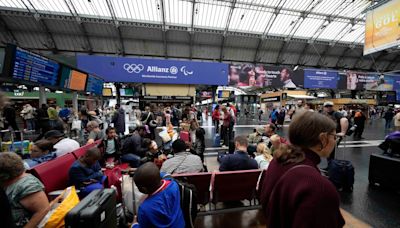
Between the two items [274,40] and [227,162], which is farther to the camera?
[274,40]

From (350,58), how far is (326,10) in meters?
10.7

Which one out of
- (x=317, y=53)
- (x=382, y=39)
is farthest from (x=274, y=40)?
(x=382, y=39)

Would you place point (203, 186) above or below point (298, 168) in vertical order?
below

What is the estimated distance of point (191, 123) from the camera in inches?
273

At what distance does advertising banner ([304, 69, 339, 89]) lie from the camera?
55.2 ft

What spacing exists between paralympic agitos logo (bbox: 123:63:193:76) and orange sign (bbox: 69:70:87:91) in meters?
3.36

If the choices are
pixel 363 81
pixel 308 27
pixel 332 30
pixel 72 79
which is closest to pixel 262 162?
pixel 72 79

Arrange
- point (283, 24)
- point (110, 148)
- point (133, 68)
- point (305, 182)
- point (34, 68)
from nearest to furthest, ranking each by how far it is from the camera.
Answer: point (305, 182) → point (110, 148) → point (34, 68) → point (133, 68) → point (283, 24)

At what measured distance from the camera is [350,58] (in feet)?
87.9

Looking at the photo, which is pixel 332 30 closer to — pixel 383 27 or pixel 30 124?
pixel 383 27

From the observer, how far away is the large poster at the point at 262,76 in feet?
50.4

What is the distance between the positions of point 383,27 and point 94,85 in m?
12.8

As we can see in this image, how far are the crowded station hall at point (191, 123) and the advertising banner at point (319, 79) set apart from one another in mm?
122

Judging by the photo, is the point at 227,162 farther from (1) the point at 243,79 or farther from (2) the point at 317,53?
(2) the point at 317,53
